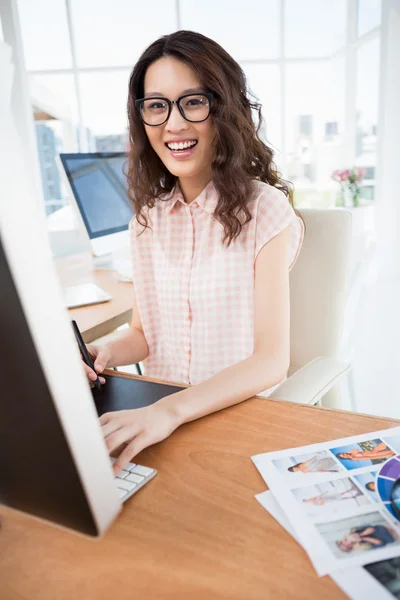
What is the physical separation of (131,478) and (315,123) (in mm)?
7194

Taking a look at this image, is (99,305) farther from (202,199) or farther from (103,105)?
(103,105)

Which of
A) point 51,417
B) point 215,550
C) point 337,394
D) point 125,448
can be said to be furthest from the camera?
point 337,394

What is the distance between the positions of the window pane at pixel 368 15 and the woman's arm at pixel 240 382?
17.9ft

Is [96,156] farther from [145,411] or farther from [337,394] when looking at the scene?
[145,411]

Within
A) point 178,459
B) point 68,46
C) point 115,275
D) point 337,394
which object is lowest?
point 337,394

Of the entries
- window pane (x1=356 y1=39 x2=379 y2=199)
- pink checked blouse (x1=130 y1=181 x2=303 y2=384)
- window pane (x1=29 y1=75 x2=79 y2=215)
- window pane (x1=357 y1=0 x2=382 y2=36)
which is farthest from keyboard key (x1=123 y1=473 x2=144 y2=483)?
window pane (x1=29 y1=75 x2=79 y2=215)

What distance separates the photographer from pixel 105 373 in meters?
1.09

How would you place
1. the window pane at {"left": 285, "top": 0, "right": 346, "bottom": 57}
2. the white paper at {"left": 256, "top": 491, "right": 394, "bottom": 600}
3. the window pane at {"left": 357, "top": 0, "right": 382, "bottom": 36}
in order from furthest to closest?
the window pane at {"left": 285, "top": 0, "right": 346, "bottom": 57} < the window pane at {"left": 357, "top": 0, "right": 382, "bottom": 36} < the white paper at {"left": 256, "top": 491, "right": 394, "bottom": 600}

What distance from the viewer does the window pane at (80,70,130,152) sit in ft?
22.8

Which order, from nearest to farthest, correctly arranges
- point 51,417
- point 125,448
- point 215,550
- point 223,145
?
point 51,417, point 215,550, point 125,448, point 223,145

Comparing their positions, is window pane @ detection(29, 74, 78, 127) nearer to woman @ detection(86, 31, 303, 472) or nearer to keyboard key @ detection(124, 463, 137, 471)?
woman @ detection(86, 31, 303, 472)

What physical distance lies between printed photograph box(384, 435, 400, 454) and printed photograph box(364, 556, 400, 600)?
22 cm

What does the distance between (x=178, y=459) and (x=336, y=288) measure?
33.4 inches

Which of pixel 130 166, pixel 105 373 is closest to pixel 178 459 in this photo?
pixel 105 373
